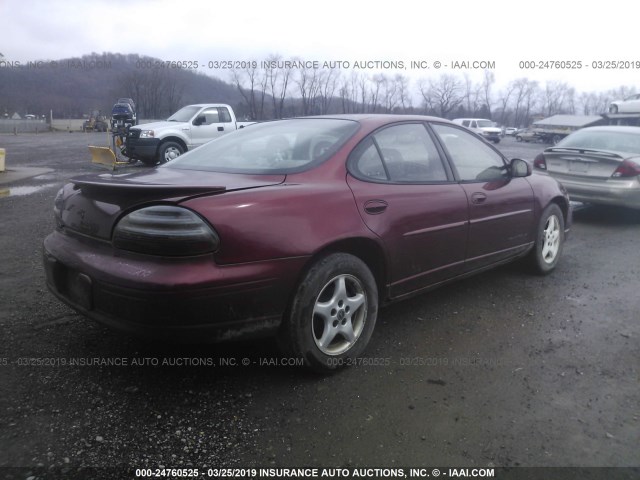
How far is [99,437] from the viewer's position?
2.16m

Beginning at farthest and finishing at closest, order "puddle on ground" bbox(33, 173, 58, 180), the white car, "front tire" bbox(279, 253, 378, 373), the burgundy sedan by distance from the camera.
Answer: the white car < "puddle on ground" bbox(33, 173, 58, 180) < "front tire" bbox(279, 253, 378, 373) < the burgundy sedan

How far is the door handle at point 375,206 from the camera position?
2.86 metres

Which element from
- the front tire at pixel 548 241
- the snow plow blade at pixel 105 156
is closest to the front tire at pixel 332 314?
the front tire at pixel 548 241

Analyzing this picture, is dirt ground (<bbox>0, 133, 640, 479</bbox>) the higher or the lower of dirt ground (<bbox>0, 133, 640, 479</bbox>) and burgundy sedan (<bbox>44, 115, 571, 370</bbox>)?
the lower

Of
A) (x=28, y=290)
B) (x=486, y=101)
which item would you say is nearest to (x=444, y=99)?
(x=28, y=290)

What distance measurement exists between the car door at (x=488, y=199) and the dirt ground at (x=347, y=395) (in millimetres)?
466

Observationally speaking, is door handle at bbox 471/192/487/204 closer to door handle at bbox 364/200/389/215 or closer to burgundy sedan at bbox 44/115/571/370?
burgundy sedan at bbox 44/115/571/370

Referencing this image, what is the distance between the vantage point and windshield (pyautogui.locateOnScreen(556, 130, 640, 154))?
7289 mm

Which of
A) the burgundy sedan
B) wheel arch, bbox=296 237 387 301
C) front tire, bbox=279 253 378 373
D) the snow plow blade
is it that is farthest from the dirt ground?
the snow plow blade

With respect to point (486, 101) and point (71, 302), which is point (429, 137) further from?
point (486, 101)

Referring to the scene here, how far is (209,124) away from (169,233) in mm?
12741

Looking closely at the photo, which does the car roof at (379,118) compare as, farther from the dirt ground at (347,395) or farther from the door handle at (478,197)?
the dirt ground at (347,395)

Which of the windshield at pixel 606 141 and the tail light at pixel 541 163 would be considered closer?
the windshield at pixel 606 141

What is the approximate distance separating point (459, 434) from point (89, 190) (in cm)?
218
